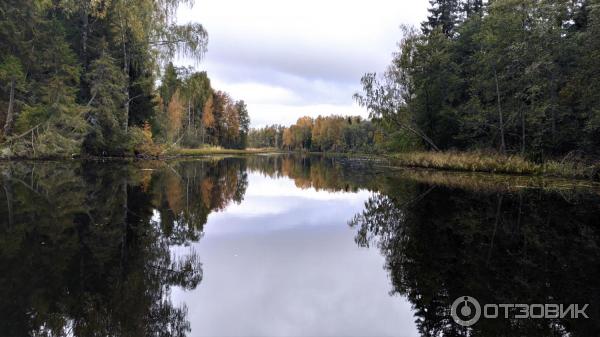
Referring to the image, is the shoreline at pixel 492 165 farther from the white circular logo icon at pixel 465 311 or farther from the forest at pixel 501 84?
the white circular logo icon at pixel 465 311

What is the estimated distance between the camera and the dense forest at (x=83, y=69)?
23828 millimetres

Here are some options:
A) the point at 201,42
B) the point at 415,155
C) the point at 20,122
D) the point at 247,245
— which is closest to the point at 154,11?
the point at 201,42

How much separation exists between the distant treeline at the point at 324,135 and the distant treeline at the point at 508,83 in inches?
2125

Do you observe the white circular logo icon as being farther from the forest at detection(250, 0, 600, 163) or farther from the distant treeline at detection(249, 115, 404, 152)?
the distant treeline at detection(249, 115, 404, 152)

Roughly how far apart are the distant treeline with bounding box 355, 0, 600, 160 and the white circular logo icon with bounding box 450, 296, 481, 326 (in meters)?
19.0

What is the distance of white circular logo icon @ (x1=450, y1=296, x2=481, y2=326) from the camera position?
3882 millimetres

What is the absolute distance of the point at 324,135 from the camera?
136750mm

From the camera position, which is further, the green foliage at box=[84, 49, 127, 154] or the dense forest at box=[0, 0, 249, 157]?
the green foliage at box=[84, 49, 127, 154]

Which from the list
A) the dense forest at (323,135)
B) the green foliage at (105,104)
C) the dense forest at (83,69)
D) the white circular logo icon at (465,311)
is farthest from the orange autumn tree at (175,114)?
the white circular logo icon at (465,311)

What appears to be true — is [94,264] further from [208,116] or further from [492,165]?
[208,116]

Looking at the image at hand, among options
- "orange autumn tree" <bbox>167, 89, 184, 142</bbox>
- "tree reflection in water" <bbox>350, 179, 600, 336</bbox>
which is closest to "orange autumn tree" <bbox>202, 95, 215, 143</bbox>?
"orange autumn tree" <bbox>167, 89, 184, 142</bbox>

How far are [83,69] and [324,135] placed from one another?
11206 centimetres

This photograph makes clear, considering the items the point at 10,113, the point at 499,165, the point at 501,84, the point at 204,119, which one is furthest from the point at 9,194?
the point at 204,119

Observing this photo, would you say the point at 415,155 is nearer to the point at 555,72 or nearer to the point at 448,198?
the point at 555,72
